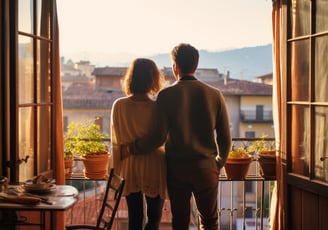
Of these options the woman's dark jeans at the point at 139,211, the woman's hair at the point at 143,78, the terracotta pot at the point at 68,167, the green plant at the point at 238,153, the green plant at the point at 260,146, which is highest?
the woman's hair at the point at 143,78

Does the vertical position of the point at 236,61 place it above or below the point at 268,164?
above

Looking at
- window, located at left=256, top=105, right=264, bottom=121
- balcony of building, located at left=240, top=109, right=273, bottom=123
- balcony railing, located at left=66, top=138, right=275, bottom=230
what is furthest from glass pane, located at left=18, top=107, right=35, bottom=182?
window, located at left=256, top=105, right=264, bottom=121

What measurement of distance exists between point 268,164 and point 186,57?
4.71 feet

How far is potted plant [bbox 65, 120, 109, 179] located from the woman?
0.99 m

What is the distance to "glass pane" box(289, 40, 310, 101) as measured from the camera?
3.39m

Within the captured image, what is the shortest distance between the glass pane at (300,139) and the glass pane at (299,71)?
0.09 m

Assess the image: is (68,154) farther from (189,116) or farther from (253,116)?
(253,116)

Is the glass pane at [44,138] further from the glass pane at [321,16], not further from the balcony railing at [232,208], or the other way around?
the glass pane at [321,16]

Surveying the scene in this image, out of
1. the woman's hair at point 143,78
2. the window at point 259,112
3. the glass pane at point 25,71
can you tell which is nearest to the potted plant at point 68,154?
the glass pane at point 25,71

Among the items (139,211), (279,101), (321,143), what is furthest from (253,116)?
(139,211)

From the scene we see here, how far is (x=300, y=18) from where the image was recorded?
347 centimetres

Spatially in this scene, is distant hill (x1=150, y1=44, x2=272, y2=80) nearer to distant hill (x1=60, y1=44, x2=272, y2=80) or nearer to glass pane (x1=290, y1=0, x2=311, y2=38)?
distant hill (x1=60, y1=44, x2=272, y2=80)

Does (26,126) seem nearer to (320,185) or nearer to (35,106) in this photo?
(35,106)

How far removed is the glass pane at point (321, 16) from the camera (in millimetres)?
3092
